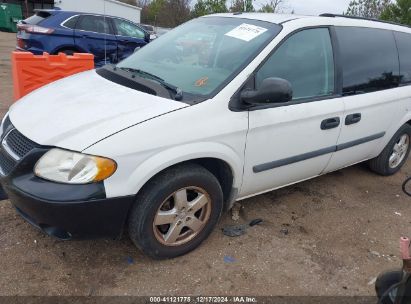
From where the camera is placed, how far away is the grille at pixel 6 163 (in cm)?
250

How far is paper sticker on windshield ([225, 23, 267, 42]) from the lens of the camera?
319 centimetres

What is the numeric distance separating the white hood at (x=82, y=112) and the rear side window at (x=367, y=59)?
1.82m

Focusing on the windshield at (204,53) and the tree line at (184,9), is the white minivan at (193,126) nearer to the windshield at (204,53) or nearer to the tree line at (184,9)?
the windshield at (204,53)

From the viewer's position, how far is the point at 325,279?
2.87 metres

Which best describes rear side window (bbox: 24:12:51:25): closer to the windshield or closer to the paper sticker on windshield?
the windshield

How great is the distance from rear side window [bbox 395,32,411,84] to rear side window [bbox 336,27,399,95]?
0.35ft

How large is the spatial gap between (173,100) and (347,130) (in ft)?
5.87

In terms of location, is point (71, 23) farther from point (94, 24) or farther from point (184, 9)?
point (184, 9)

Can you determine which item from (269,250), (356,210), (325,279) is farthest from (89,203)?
(356,210)

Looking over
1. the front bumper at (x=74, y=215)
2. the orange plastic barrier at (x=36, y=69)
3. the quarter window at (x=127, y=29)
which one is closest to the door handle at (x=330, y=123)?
the front bumper at (x=74, y=215)

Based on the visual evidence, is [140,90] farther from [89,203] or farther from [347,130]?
[347,130]

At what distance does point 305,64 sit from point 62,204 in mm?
2208

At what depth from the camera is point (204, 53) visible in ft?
10.8

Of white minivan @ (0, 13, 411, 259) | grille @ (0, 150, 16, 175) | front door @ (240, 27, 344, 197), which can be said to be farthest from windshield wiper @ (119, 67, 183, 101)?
grille @ (0, 150, 16, 175)
